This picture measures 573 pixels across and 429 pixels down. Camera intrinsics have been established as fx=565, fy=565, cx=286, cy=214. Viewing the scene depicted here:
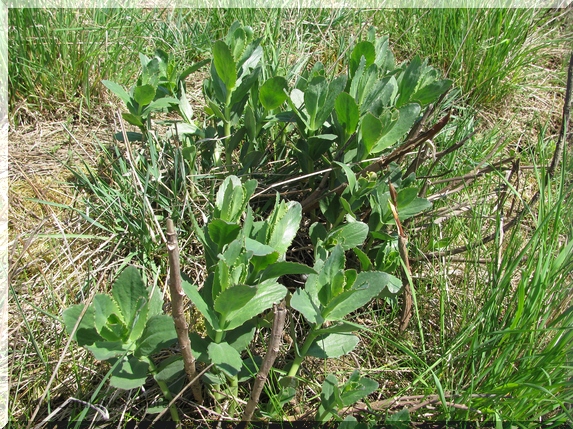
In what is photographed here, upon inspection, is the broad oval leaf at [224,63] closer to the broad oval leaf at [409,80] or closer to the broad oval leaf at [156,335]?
the broad oval leaf at [409,80]

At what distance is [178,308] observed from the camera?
47.3 inches

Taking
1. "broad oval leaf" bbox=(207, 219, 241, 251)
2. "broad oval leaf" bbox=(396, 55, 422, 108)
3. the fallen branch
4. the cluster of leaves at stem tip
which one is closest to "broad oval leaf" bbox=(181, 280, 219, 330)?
the cluster of leaves at stem tip

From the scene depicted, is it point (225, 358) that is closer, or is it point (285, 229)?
point (225, 358)

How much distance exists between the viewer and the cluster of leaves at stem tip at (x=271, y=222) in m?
1.29

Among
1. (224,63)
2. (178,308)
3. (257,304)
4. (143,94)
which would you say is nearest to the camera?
(178,308)

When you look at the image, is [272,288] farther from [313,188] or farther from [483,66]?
[483,66]

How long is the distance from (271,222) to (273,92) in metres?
0.53

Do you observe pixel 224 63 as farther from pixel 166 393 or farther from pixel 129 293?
pixel 166 393

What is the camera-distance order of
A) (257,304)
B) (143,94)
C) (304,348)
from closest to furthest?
(257,304), (304,348), (143,94)

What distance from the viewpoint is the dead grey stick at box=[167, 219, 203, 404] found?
3.52ft

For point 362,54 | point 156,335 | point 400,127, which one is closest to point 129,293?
point 156,335

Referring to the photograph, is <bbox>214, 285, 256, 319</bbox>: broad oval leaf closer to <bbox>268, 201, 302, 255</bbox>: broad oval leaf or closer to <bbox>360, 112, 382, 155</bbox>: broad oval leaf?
<bbox>268, 201, 302, 255</bbox>: broad oval leaf

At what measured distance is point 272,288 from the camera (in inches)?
53.0

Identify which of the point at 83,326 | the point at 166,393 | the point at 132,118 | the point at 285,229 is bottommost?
the point at 166,393
